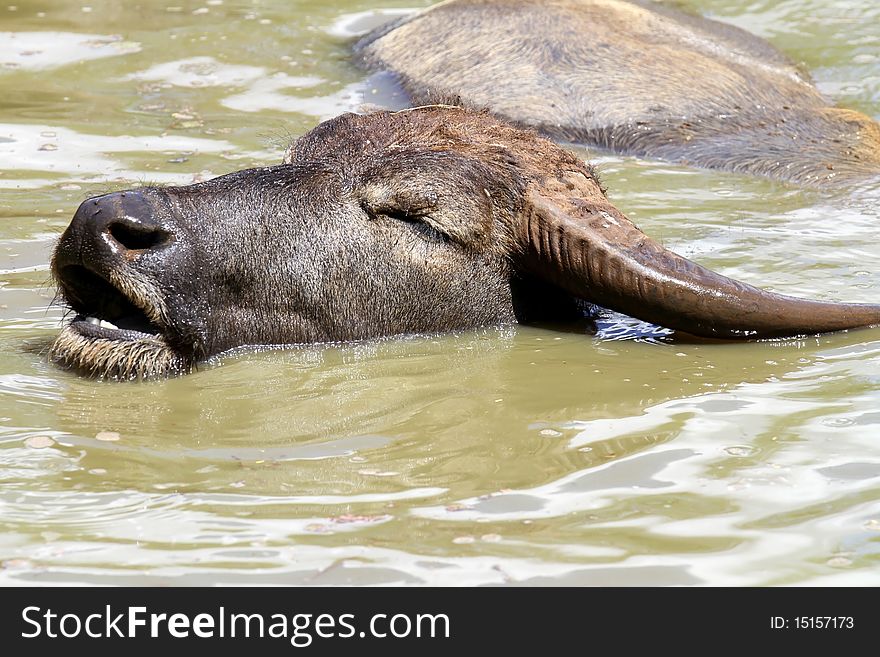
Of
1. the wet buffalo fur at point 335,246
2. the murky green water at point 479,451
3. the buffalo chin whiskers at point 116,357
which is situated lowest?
the murky green water at point 479,451

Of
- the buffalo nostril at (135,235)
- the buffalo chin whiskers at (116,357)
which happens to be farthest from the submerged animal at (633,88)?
the buffalo chin whiskers at (116,357)

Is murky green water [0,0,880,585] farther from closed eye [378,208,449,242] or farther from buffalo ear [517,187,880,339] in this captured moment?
closed eye [378,208,449,242]

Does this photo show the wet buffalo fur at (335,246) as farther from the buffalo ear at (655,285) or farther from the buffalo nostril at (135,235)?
the buffalo ear at (655,285)

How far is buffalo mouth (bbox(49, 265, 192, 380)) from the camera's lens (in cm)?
582

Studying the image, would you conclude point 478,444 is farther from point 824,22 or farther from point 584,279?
point 824,22

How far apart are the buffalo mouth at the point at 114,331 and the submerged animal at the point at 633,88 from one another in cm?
473

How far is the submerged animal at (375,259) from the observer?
19.4 feet

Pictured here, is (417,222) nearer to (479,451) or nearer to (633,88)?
(479,451)

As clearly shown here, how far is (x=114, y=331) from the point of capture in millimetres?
5891

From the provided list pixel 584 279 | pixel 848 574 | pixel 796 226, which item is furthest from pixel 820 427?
pixel 796 226

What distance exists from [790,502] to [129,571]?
6.95 ft

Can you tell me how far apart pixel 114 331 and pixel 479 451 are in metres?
1.81

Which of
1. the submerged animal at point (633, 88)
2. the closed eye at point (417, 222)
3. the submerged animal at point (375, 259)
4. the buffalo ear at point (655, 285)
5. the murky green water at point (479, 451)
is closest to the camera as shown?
the murky green water at point (479, 451)

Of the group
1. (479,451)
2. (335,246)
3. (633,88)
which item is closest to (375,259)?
(335,246)
